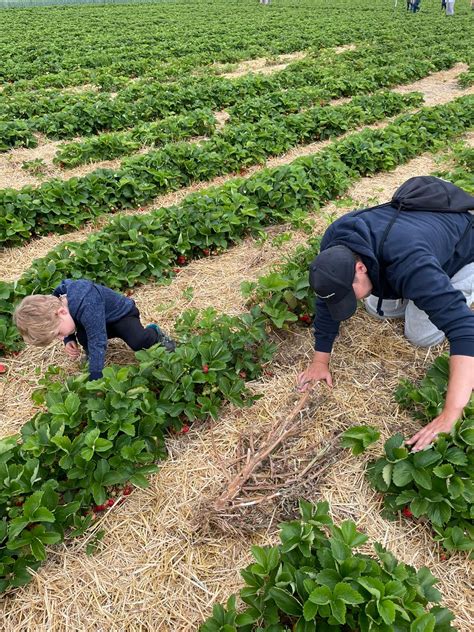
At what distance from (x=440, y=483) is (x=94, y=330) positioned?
2.36 metres

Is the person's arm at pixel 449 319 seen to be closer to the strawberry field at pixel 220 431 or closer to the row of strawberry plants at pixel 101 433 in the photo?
the strawberry field at pixel 220 431

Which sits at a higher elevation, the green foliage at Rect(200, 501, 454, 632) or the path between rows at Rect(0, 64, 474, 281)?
the green foliage at Rect(200, 501, 454, 632)

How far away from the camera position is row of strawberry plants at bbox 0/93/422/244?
5918 mm

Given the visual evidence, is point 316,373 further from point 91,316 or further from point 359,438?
point 91,316

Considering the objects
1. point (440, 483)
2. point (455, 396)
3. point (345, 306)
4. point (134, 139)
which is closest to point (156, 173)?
point (134, 139)

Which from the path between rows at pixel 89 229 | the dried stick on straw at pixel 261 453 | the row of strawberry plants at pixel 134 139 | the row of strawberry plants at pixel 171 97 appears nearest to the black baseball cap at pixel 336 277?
the dried stick on straw at pixel 261 453

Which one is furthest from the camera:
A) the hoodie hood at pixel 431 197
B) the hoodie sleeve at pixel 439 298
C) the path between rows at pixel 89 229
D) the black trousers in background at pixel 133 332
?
the path between rows at pixel 89 229

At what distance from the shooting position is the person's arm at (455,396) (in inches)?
98.8

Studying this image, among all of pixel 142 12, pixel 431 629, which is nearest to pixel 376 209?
pixel 431 629

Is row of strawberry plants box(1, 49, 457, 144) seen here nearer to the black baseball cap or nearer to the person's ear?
the person's ear

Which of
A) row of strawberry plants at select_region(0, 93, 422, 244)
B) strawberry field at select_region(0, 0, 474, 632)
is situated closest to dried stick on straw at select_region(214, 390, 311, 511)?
strawberry field at select_region(0, 0, 474, 632)

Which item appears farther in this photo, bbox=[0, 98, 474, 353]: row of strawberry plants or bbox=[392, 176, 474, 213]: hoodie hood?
bbox=[0, 98, 474, 353]: row of strawberry plants

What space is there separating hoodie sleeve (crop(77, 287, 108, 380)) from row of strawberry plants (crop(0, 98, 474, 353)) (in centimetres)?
117

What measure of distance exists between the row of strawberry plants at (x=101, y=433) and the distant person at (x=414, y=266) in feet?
2.40
